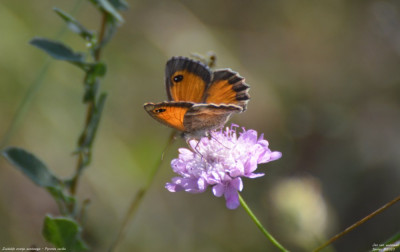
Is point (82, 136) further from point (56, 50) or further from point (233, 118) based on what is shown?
point (233, 118)

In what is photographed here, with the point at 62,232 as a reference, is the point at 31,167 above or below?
above

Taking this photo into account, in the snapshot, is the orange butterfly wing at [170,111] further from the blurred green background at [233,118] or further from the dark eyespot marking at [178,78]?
the blurred green background at [233,118]

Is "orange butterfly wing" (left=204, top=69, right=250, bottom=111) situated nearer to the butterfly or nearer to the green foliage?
the butterfly

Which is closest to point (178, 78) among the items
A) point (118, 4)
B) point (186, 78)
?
point (186, 78)

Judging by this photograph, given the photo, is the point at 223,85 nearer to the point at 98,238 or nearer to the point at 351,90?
the point at 98,238

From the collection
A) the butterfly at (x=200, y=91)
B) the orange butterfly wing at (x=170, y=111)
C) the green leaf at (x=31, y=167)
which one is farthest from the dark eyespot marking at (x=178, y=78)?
the green leaf at (x=31, y=167)
